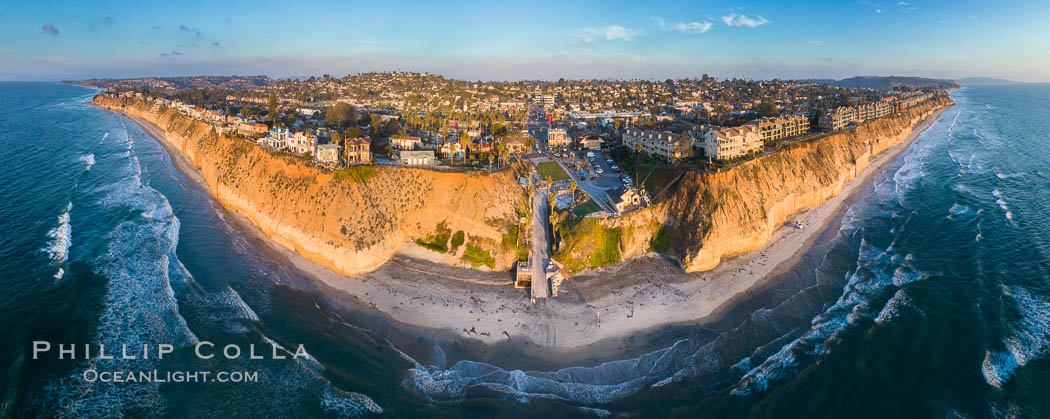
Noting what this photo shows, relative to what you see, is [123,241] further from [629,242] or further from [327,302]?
[629,242]

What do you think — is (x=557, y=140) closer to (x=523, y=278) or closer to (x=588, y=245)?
(x=588, y=245)

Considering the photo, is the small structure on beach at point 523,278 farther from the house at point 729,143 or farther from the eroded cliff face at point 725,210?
the house at point 729,143

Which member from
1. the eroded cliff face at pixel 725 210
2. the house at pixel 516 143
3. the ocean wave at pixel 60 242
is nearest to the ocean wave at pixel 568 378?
the eroded cliff face at pixel 725 210

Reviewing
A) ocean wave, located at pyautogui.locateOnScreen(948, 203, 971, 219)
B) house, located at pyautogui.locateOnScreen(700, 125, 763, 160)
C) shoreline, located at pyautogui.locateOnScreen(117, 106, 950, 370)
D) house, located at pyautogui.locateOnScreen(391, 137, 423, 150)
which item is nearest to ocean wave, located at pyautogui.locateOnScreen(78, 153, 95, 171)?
house, located at pyautogui.locateOnScreen(391, 137, 423, 150)

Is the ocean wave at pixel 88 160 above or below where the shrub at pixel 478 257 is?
above

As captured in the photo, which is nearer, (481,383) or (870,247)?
(481,383)

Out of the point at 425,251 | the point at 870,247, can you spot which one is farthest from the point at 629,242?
the point at 870,247

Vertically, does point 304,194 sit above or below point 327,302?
above

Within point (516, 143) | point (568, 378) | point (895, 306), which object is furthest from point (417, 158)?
point (895, 306)
